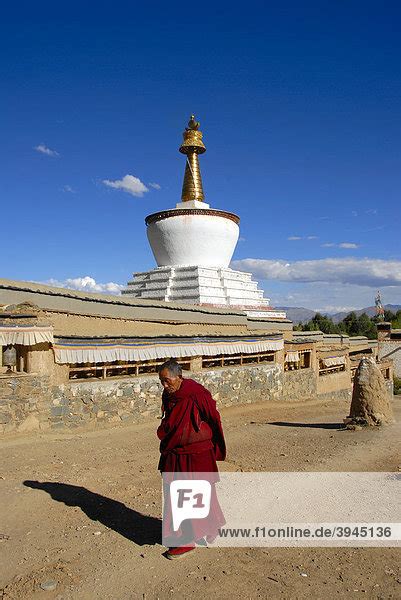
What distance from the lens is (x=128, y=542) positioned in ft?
14.7

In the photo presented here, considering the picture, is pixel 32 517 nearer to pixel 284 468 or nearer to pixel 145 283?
pixel 284 468

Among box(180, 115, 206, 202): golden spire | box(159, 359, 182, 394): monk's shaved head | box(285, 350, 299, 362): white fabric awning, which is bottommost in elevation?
box(285, 350, 299, 362): white fabric awning

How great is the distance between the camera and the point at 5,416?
8.51m

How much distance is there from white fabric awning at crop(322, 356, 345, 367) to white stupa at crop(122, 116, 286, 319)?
3.45m

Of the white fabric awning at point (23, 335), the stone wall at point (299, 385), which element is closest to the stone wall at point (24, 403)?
the white fabric awning at point (23, 335)

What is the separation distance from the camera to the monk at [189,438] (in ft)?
14.3

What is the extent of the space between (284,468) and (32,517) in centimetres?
360

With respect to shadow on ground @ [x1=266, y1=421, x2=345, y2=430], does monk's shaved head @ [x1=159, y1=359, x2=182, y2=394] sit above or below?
above

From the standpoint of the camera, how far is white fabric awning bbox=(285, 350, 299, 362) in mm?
17234

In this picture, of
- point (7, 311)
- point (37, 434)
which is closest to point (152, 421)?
point (37, 434)

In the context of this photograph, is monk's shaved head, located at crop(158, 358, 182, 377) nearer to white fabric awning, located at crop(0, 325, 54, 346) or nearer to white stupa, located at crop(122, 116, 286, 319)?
white fabric awning, located at crop(0, 325, 54, 346)

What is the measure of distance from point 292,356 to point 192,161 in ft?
43.4

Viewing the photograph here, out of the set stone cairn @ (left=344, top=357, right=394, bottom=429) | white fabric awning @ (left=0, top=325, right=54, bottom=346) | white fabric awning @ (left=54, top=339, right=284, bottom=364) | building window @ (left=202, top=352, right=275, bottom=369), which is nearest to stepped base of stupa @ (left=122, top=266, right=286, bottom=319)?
building window @ (left=202, top=352, right=275, bottom=369)

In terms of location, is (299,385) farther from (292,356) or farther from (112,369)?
(112,369)
